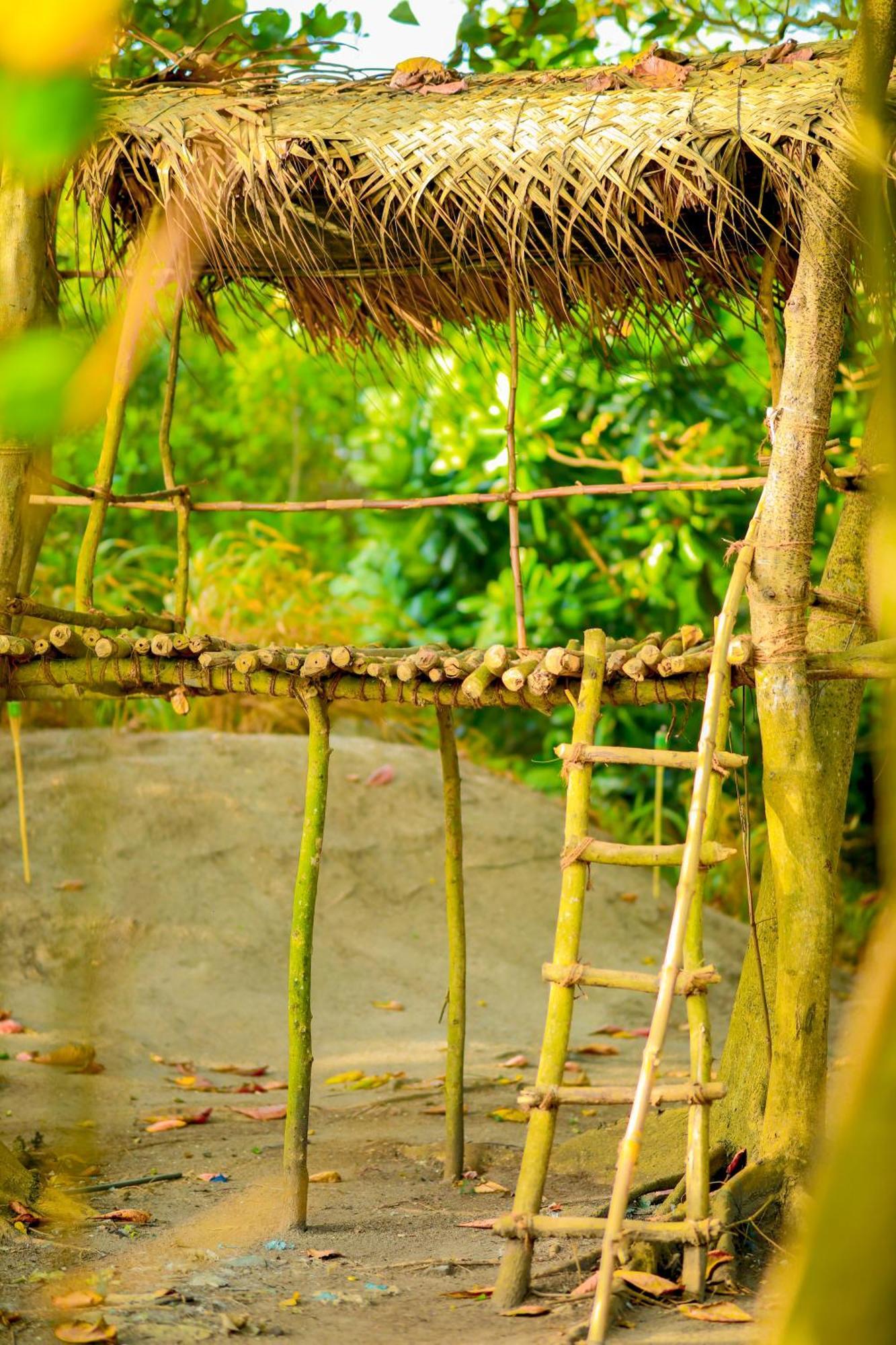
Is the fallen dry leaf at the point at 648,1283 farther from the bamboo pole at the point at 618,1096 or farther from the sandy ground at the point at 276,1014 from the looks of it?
the bamboo pole at the point at 618,1096

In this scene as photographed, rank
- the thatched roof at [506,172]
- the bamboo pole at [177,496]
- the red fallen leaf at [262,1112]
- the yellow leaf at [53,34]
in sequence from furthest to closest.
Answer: the red fallen leaf at [262,1112] → the bamboo pole at [177,496] → the thatched roof at [506,172] → the yellow leaf at [53,34]

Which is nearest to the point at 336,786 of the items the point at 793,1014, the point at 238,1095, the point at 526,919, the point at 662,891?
the point at 526,919

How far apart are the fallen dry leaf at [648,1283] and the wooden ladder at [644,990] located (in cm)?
3

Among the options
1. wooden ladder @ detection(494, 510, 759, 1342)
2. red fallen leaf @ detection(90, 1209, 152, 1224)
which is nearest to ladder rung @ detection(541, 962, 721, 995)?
wooden ladder @ detection(494, 510, 759, 1342)

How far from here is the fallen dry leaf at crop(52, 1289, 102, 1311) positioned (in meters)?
2.39

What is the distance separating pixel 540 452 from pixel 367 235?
3867mm

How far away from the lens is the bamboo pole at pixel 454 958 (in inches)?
149

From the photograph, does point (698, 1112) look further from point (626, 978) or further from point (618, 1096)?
point (626, 978)

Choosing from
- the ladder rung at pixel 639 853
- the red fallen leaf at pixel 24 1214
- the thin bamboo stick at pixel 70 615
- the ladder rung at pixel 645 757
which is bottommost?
the red fallen leaf at pixel 24 1214

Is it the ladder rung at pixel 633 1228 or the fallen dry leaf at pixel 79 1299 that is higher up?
the ladder rung at pixel 633 1228

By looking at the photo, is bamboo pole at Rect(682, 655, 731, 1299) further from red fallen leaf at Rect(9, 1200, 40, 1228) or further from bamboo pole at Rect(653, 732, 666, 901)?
red fallen leaf at Rect(9, 1200, 40, 1228)

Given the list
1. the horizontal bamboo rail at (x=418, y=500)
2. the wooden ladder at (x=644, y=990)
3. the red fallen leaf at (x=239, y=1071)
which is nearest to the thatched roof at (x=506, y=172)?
the horizontal bamboo rail at (x=418, y=500)

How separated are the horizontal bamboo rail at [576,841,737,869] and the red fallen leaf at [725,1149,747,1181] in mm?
841

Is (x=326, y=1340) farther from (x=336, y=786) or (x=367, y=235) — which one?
(x=336, y=786)
